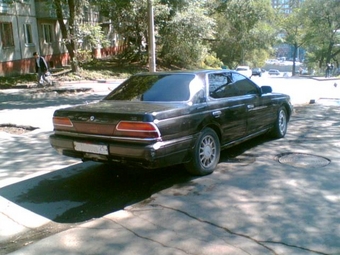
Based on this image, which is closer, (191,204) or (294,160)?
(191,204)

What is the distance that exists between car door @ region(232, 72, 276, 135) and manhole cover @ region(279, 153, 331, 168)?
2.42 ft

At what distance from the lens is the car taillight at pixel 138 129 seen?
4.27 metres

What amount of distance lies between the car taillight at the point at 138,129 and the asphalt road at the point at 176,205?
805 millimetres

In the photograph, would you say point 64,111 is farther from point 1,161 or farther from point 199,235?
point 199,235

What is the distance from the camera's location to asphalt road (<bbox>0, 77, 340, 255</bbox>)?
333 centimetres

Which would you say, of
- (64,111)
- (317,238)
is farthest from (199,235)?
(64,111)

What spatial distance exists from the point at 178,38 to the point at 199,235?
2245 cm

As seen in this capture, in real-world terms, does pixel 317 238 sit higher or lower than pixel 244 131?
lower

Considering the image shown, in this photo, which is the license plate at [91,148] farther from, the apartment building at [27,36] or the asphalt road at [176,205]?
the apartment building at [27,36]

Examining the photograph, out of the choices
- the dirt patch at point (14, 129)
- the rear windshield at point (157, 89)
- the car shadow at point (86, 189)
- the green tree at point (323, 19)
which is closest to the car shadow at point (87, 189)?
the car shadow at point (86, 189)

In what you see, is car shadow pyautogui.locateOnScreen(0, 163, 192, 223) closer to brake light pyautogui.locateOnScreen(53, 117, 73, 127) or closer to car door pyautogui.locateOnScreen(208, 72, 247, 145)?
brake light pyautogui.locateOnScreen(53, 117, 73, 127)

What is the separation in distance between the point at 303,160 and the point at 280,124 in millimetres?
1654

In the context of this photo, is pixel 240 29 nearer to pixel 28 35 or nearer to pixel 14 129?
pixel 28 35

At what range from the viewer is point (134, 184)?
4992 mm
